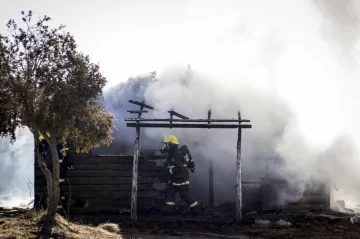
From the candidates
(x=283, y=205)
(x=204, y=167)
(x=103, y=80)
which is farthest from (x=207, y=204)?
(x=103, y=80)

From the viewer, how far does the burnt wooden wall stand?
45.4ft

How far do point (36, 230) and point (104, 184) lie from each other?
5.26m

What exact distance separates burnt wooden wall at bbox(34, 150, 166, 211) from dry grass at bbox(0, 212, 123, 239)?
11.7ft

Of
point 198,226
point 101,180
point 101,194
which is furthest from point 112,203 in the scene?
point 198,226

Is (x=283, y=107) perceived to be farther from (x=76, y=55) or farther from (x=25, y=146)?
(x=25, y=146)

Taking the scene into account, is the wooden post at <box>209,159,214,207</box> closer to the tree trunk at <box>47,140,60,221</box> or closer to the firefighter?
the firefighter

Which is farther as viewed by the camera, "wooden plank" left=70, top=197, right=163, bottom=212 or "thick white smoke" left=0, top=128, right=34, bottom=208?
"thick white smoke" left=0, top=128, right=34, bottom=208

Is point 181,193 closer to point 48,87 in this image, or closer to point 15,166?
point 48,87

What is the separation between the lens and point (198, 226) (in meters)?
11.9

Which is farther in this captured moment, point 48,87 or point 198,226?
point 198,226

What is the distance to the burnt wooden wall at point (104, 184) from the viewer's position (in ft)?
45.4

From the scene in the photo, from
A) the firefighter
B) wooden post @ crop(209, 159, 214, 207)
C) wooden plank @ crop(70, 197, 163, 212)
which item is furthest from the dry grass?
wooden post @ crop(209, 159, 214, 207)

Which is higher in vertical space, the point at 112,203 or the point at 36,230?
the point at 36,230

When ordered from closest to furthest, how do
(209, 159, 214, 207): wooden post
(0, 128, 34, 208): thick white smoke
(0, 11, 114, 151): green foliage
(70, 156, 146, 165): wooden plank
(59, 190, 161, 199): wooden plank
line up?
(0, 11, 114, 151): green foliage
(59, 190, 161, 199): wooden plank
(70, 156, 146, 165): wooden plank
(209, 159, 214, 207): wooden post
(0, 128, 34, 208): thick white smoke
